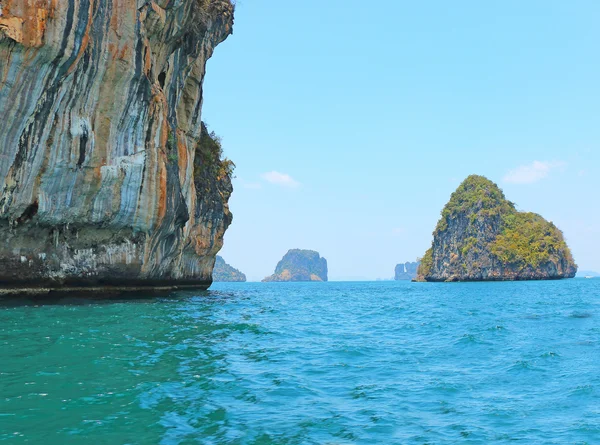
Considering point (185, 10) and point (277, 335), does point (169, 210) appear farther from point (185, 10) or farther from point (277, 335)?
point (277, 335)

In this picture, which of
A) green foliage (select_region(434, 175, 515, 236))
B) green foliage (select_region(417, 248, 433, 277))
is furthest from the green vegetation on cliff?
green foliage (select_region(417, 248, 433, 277))

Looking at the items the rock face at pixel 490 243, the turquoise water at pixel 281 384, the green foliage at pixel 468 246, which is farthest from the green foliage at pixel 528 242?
the turquoise water at pixel 281 384

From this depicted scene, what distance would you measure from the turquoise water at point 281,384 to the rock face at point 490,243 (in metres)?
106

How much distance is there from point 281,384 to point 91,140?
14.9 meters

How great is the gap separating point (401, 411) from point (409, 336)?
9.14 meters

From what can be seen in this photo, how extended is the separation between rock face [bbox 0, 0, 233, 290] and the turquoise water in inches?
184

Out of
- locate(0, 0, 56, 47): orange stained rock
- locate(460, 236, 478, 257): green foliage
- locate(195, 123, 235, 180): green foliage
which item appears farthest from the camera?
locate(460, 236, 478, 257): green foliage

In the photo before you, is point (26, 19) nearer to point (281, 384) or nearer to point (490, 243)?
point (281, 384)

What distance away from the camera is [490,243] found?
11969 centimetres

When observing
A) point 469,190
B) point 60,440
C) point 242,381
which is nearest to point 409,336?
point 242,381

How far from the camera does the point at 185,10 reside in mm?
24547

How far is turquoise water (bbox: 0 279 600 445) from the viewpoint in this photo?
6699mm

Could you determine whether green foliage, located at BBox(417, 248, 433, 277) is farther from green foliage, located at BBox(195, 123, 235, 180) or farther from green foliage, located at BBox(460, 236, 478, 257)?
→ green foliage, located at BBox(195, 123, 235, 180)

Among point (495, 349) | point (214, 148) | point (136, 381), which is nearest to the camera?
point (136, 381)
